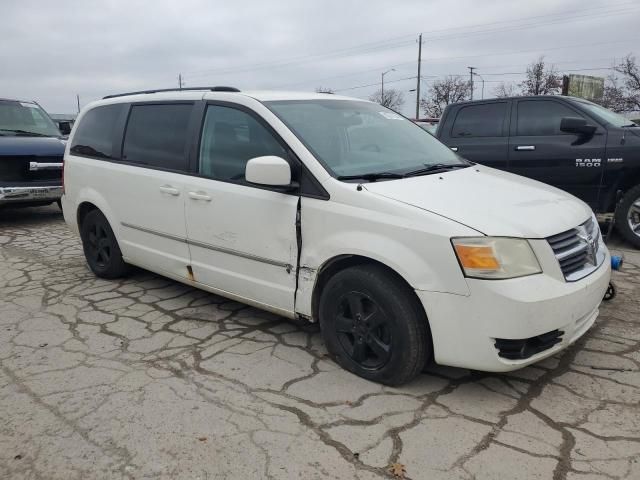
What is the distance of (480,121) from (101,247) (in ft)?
15.5

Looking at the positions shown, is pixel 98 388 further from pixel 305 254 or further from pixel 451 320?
pixel 451 320

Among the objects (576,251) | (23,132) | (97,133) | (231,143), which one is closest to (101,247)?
(97,133)

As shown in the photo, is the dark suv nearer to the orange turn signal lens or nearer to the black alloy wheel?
the black alloy wheel

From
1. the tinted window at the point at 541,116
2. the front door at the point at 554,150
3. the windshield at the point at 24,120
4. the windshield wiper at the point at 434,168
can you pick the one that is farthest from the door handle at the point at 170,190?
the windshield at the point at 24,120

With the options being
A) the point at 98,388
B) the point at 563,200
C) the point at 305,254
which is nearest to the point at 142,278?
the point at 98,388

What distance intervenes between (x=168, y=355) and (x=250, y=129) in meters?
1.59

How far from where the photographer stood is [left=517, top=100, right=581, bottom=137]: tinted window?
628 centimetres

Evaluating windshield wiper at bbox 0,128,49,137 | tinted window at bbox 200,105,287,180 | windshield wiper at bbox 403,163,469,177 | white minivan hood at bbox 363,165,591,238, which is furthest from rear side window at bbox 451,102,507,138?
windshield wiper at bbox 0,128,49,137

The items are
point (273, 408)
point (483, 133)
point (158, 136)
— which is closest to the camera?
point (273, 408)

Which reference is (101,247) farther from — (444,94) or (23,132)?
(444,94)

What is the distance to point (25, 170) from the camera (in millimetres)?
8109

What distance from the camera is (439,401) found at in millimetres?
2943

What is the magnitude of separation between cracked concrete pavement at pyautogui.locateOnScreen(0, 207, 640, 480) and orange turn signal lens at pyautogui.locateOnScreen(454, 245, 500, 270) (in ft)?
2.59

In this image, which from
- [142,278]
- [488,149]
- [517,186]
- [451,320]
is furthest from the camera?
[488,149]
